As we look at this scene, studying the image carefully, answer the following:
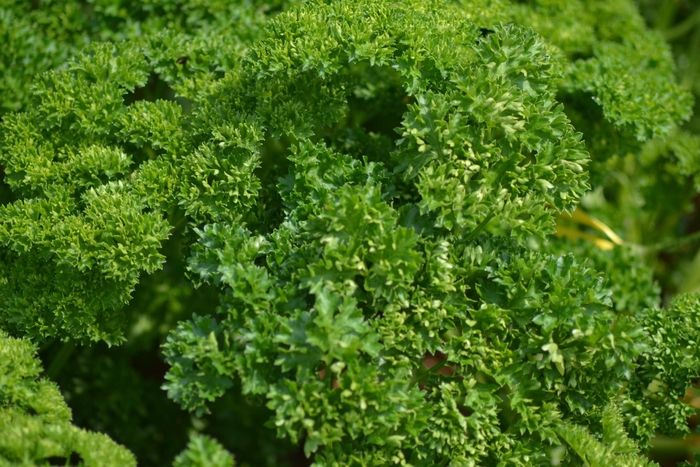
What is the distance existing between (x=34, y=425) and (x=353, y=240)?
66cm

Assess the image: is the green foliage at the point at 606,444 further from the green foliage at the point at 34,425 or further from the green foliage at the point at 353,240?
the green foliage at the point at 34,425

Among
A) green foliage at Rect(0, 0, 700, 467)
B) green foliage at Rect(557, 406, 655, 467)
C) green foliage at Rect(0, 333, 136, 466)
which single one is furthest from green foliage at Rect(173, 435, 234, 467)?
green foliage at Rect(557, 406, 655, 467)

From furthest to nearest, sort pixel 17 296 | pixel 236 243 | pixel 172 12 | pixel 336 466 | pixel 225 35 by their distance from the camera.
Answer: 1. pixel 172 12
2. pixel 225 35
3. pixel 17 296
4. pixel 236 243
5. pixel 336 466

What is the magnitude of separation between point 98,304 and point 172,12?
97cm

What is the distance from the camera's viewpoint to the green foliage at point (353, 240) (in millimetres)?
1258

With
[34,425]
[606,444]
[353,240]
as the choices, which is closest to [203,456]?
[34,425]

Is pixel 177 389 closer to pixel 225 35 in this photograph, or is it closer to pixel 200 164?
pixel 200 164

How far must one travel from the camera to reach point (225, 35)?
6.02ft

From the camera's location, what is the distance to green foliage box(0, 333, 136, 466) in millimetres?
1146

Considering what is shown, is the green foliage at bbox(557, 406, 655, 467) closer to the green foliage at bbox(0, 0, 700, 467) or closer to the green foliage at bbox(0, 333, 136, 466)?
the green foliage at bbox(0, 0, 700, 467)

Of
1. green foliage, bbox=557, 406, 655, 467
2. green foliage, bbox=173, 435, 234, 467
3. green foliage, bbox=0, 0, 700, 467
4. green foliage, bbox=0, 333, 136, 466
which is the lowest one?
green foliage, bbox=0, 333, 136, 466

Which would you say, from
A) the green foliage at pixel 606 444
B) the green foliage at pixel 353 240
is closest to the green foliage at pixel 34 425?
the green foliage at pixel 353 240

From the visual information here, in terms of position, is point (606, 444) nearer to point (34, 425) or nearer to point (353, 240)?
point (353, 240)

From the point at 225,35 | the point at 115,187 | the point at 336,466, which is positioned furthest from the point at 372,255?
the point at 225,35
